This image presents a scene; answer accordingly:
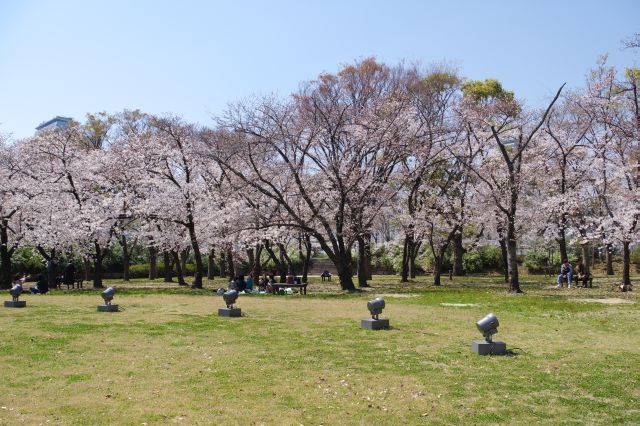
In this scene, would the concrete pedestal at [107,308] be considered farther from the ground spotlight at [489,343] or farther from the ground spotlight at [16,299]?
the ground spotlight at [489,343]

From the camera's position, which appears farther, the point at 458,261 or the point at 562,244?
the point at 458,261

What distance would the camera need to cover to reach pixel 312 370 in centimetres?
888

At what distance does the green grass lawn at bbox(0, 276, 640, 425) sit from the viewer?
6754 mm

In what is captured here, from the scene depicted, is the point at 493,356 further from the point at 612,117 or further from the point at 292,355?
the point at 612,117

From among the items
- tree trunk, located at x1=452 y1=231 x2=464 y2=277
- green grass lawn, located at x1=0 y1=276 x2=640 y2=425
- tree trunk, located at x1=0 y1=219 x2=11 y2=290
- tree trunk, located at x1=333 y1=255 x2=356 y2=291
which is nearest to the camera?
green grass lawn, located at x1=0 y1=276 x2=640 y2=425

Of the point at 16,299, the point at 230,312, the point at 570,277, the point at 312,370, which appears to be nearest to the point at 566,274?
the point at 570,277

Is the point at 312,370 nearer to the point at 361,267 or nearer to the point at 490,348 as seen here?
the point at 490,348

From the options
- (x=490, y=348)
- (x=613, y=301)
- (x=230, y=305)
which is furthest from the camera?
(x=613, y=301)

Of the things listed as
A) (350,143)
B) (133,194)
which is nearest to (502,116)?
(350,143)

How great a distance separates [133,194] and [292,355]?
21.9m

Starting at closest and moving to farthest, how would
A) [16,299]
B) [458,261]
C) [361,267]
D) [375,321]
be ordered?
1. [375,321]
2. [16,299]
3. [361,267]
4. [458,261]

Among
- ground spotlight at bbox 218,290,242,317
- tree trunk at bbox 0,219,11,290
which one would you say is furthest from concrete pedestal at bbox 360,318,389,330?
tree trunk at bbox 0,219,11,290

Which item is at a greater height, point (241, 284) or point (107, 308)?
point (241, 284)

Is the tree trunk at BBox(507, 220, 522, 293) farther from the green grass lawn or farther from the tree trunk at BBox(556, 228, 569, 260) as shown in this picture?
the tree trunk at BBox(556, 228, 569, 260)
